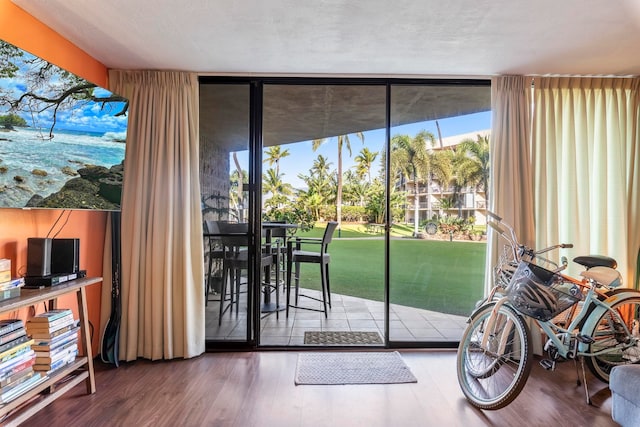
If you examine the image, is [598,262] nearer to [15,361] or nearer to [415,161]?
[415,161]

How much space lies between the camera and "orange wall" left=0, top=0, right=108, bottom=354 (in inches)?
77.7

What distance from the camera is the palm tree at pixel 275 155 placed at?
10.6 feet

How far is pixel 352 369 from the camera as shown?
2.61 metres

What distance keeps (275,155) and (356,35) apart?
4.62 feet

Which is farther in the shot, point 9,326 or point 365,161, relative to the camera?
point 365,161

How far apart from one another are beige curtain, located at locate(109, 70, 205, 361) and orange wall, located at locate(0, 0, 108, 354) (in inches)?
8.5

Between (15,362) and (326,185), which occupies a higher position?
(326,185)

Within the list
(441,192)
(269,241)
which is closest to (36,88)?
(269,241)

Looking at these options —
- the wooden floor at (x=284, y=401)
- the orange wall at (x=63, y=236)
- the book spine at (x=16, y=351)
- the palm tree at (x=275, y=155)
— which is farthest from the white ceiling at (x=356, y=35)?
the wooden floor at (x=284, y=401)

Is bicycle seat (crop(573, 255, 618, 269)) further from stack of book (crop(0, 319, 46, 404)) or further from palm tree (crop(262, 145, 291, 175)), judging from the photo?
stack of book (crop(0, 319, 46, 404))

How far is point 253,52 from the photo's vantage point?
254 centimetres

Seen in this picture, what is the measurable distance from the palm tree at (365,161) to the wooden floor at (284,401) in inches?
73.3

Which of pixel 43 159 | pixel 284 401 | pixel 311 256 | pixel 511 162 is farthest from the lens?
pixel 311 256

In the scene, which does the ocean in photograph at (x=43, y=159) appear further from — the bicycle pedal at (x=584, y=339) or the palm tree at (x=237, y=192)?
the bicycle pedal at (x=584, y=339)
